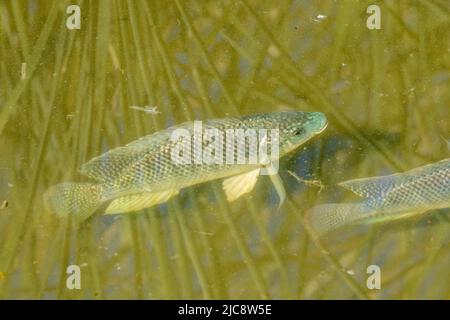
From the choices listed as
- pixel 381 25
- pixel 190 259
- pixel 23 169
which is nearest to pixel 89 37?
pixel 23 169

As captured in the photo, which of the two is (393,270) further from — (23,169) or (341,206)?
(23,169)

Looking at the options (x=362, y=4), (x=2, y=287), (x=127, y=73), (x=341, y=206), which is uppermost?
(x=362, y=4)

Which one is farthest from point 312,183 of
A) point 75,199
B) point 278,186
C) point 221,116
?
point 75,199

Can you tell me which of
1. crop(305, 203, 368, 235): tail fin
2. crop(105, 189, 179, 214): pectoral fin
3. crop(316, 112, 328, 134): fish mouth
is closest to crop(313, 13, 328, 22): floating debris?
crop(316, 112, 328, 134): fish mouth

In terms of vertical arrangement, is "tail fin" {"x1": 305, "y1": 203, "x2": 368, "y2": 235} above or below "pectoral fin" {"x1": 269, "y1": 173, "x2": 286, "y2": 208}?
below

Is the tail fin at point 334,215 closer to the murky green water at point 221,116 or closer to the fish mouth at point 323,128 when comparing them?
the murky green water at point 221,116

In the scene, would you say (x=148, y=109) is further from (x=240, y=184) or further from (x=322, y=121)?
(x=322, y=121)

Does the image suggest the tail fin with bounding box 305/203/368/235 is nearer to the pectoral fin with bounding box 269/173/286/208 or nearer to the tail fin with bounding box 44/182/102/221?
the pectoral fin with bounding box 269/173/286/208
